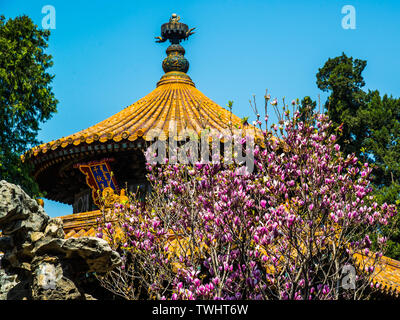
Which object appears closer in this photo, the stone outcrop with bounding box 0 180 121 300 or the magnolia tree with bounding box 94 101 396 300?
the stone outcrop with bounding box 0 180 121 300

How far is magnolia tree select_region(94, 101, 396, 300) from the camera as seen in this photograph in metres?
6.23

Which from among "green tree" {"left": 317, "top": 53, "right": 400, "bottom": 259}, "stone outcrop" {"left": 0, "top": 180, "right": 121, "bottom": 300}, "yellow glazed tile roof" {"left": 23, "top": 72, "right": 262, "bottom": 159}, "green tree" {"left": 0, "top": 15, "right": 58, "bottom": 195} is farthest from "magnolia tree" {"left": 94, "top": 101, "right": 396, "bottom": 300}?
"green tree" {"left": 317, "top": 53, "right": 400, "bottom": 259}

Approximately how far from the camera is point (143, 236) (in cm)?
743

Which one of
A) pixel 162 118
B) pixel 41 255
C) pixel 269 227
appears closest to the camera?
pixel 41 255

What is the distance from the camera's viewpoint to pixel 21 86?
13.7m

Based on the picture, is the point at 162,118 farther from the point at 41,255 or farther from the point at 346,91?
the point at 346,91

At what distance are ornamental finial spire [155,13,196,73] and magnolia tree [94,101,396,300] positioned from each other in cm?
764

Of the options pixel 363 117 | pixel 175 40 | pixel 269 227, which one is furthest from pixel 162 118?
pixel 363 117

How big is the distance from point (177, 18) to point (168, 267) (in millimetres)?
9928

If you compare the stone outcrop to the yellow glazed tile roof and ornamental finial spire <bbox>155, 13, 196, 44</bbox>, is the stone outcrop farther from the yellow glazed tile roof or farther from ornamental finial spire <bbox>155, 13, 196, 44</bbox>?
ornamental finial spire <bbox>155, 13, 196, 44</bbox>

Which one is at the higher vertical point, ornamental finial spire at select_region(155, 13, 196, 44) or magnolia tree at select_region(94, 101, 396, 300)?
ornamental finial spire at select_region(155, 13, 196, 44)

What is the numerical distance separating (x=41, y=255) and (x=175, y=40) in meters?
10.4
